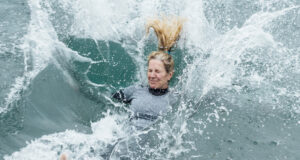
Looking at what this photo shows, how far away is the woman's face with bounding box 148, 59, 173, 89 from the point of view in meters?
4.84

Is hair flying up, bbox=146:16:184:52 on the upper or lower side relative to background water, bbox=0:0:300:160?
upper

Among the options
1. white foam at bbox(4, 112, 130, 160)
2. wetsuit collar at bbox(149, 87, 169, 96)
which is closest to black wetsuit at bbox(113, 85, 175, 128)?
wetsuit collar at bbox(149, 87, 169, 96)

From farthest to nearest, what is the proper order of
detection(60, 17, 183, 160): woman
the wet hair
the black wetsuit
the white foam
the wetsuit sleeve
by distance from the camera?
the wet hair < the wetsuit sleeve < the black wetsuit < detection(60, 17, 183, 160): woman < the white foam

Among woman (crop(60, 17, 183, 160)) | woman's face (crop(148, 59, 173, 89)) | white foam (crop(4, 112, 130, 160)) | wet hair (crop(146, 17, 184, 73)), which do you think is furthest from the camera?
wet hair (crop(146, 17, 184, 73))

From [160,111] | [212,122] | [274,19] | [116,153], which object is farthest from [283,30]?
[116,153]

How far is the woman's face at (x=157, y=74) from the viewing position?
4.84 metres

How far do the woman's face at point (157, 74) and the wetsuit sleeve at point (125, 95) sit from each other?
1.04 feet

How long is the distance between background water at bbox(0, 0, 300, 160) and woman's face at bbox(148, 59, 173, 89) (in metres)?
0.34

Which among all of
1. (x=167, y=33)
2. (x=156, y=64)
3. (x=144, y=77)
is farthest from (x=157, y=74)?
(x=144, y=77)

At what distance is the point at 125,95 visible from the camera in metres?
5.07

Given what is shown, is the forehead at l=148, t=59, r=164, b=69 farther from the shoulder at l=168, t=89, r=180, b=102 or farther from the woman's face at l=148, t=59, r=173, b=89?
the shoulder at l=168, t=89, r=180, b=102

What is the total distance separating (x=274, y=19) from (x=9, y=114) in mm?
4891

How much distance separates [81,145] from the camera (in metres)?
4.47

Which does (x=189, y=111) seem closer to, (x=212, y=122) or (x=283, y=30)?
(x=212, y=122)
